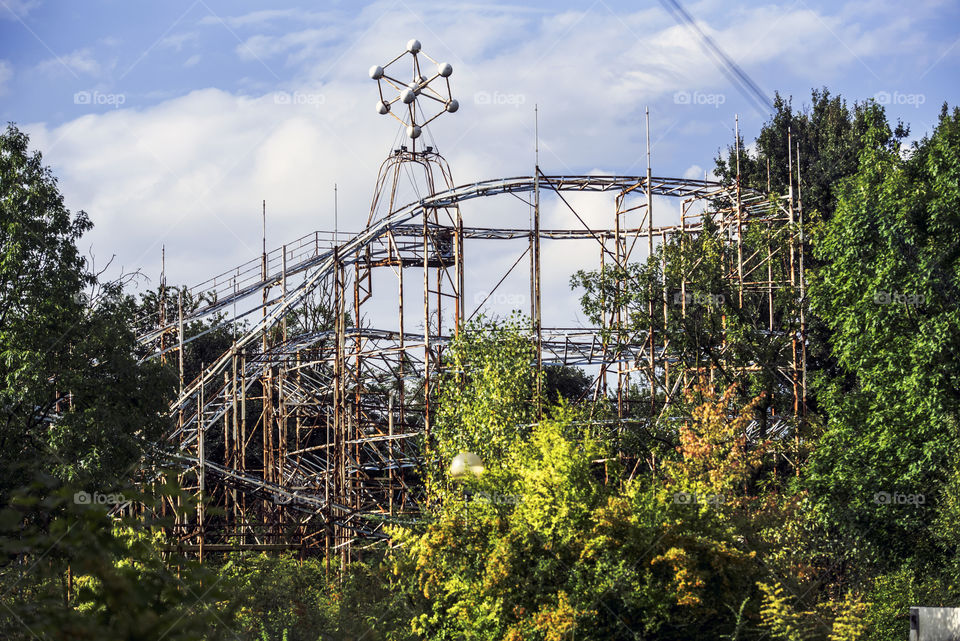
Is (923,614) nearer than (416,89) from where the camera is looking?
Yes

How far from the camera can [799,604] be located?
1570cm

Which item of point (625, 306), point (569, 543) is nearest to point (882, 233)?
point (625, 306)

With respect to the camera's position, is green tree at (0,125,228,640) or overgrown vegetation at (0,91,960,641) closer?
overgrown vegetation at (0,91,960,641)

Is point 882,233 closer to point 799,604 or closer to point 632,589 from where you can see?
point 799,604

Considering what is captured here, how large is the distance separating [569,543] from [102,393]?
10.8m

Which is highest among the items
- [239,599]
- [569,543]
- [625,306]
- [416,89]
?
[416,89]

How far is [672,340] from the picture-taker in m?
23.4

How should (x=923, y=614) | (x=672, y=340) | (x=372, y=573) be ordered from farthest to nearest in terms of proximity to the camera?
(x=672, y=340), (x=372, y=573), (x=923, y=614)

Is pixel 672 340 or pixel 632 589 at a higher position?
pixel 672 340

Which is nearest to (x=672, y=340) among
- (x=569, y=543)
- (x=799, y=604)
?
(x=799, y=604)

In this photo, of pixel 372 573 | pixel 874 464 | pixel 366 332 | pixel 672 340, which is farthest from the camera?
pixel 366 332

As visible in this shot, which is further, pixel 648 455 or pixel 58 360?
pixel 648 455

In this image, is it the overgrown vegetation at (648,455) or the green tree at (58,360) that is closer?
the overgrown vegetation at (648,455)

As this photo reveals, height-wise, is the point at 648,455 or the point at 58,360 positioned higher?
the point at 58,360
